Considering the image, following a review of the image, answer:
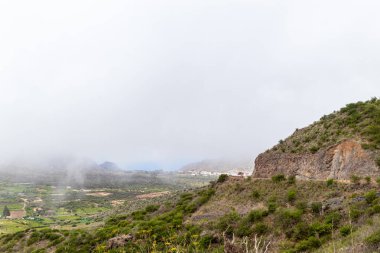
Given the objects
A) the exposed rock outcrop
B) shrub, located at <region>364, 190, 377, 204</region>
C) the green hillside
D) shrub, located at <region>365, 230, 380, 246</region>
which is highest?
the green hillside

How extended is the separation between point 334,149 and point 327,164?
1.59 meters

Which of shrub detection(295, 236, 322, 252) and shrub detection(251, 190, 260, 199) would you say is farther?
shrub detection(251, 190, 260, 199)

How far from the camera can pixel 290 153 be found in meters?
34.4

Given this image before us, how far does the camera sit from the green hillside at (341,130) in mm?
28188

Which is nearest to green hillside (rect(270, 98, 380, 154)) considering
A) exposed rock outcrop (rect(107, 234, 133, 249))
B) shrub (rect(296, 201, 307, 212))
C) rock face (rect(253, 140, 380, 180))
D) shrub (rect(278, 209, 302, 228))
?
rock face (rect(253, 140, 380, 180))

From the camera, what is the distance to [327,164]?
94.9 ft

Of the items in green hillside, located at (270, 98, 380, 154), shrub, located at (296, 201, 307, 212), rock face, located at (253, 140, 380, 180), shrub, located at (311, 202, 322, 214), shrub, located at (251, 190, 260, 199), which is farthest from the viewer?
shrub, located at (251, 190, 260, 199)

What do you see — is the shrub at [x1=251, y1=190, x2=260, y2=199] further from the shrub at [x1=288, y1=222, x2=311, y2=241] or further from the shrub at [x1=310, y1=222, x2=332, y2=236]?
the shrub at [x1=310, y1=222, x2=332, y2=236]

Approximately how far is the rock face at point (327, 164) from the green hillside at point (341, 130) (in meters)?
0.88

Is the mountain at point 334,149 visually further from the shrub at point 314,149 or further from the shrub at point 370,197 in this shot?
the shrub at point 370,197

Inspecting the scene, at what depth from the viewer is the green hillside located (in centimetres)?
2819

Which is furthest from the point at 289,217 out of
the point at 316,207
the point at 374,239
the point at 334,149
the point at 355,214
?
the point at 334,149

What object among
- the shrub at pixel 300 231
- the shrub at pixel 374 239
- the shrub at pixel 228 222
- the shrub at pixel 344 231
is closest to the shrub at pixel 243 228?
the shrub at pixel 228 222

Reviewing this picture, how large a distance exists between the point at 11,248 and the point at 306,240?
134 feet
